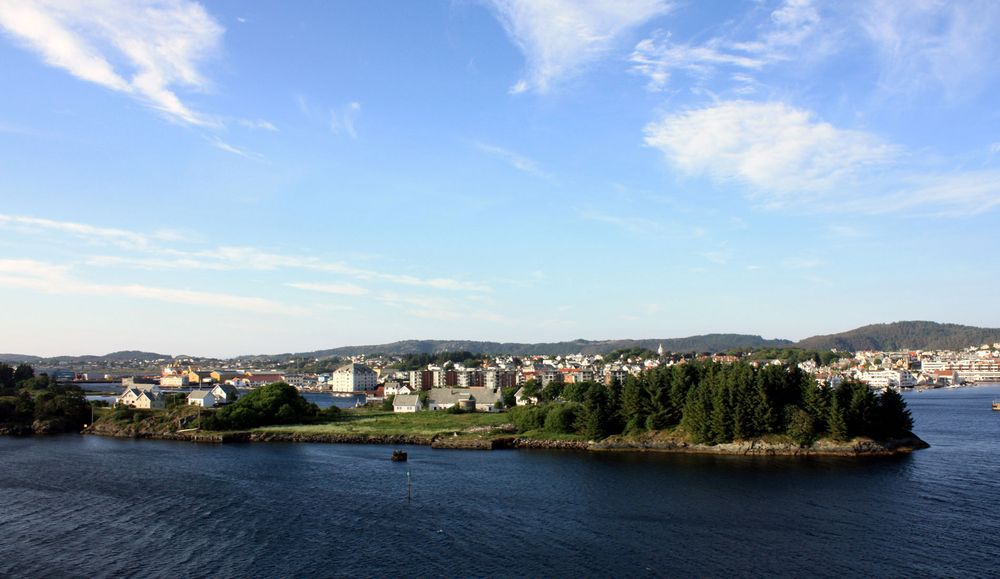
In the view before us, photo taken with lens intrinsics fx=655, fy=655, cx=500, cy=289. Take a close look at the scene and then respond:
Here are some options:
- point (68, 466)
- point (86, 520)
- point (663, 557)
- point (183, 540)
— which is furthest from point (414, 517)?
point (68, 466)

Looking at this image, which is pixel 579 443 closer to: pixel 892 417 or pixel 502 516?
pixel 502 516

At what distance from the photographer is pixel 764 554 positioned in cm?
2555

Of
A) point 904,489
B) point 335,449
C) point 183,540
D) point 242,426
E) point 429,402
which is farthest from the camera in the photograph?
point 429,402

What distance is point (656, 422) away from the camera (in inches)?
2132

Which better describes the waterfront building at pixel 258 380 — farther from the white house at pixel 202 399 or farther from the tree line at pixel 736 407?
the tree line at pixel 736 407

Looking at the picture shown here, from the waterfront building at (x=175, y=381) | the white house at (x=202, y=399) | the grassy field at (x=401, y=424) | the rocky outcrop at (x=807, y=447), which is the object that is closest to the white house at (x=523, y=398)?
the grassy field at (x=401, y=424)

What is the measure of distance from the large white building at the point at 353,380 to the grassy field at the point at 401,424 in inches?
3208

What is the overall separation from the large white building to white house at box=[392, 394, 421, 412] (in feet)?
244

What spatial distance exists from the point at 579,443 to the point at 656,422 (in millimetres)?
6597

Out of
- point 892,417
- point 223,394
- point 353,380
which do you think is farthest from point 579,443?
point 353,380

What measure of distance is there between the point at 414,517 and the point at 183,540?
10.1 m

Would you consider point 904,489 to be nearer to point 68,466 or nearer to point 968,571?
point 968,571

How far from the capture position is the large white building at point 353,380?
15925cm

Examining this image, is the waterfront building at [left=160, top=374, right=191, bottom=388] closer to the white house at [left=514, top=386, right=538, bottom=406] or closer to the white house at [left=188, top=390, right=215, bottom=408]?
the white house at [left=188, top=390, right=215, bottom=408]
